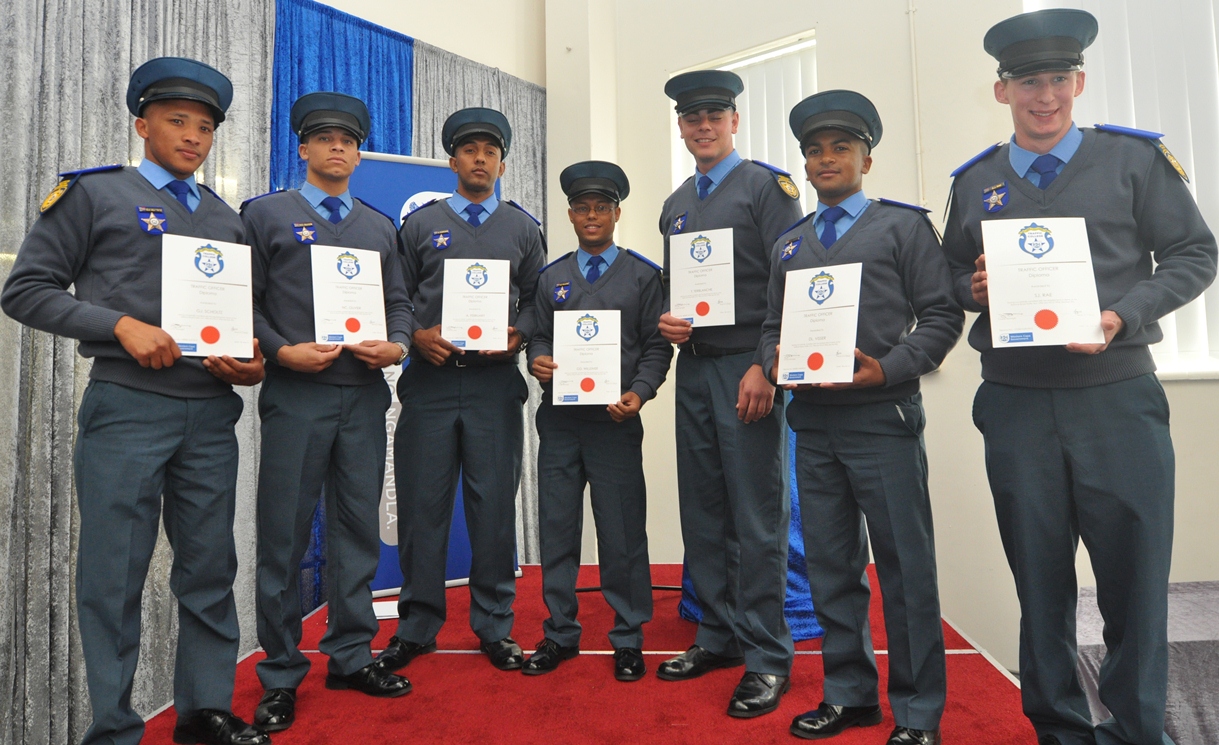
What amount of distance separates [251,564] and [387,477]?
0.85 meters

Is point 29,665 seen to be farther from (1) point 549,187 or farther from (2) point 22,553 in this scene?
(1) point 549,187

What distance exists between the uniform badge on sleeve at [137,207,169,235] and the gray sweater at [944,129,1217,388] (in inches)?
85.1

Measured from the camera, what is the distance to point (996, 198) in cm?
192

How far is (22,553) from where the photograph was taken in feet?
10.7

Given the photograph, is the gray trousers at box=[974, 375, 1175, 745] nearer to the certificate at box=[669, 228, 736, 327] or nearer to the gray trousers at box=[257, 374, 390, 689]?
the certificate at box=[669, 228, 736, 327]

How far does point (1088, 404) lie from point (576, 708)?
1597 millimetres

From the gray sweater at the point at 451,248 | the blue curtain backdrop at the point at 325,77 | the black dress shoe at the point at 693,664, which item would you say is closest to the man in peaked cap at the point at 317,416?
the gray sweater at the point at 451,248

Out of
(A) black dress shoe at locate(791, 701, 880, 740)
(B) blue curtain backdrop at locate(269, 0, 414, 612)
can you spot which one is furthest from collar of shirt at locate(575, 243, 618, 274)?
(B) blue curtain backdrop at locate(269, 0, 414, 612)

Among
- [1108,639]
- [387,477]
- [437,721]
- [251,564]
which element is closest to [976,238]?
[1108,639]

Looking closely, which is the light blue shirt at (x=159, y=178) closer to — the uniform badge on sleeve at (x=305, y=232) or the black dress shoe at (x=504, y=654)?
the uniform badge on sleeve at (x=305, y=232)

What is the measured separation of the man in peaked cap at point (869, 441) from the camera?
1.95 meters

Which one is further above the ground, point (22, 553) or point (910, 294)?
point (910, 294)

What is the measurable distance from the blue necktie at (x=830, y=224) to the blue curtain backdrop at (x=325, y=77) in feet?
9.62

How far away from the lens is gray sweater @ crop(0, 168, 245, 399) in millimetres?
1941
